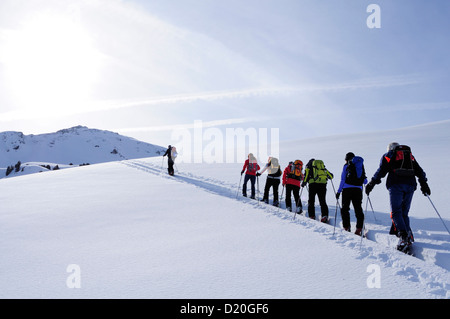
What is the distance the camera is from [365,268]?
3852mm

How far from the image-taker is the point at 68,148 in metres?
123

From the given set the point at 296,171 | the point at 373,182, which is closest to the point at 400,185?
the point at 373,182

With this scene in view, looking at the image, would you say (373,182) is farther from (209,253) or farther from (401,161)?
(209,253)

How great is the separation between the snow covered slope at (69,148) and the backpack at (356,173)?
11086 centimetres

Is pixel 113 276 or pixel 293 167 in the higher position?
pixel 293 167

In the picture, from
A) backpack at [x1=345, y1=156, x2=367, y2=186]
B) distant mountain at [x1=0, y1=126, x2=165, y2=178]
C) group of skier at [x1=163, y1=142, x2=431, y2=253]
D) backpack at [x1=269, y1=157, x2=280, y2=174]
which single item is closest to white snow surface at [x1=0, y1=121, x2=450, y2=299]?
group of skier at [x1=163, y1=142, x2=431, y2=253]

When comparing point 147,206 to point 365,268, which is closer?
point 365,268

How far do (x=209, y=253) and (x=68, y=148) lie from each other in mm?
138876

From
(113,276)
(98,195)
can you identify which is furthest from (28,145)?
(113,276)

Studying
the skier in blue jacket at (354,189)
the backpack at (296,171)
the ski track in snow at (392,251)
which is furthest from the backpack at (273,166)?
the skier in blue jacket at (354,189)

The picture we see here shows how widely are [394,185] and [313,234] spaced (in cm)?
194

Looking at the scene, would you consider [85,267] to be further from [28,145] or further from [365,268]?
[28,145]

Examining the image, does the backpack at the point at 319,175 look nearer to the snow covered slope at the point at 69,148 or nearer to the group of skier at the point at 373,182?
the group of skier at the point at 373,182
